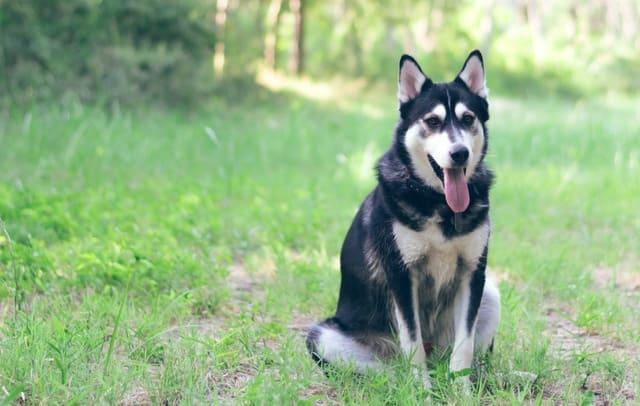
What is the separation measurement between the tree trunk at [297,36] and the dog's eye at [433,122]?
17.2 metres

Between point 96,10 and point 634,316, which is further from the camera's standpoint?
point 96,10

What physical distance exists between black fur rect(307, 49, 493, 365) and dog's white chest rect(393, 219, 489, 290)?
0.03 metres

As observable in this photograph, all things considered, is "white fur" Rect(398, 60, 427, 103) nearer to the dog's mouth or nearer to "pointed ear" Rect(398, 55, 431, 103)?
"pointed ear" Rect(398, 55, 431, 103)

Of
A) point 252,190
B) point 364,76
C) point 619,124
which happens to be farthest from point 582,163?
point 364,76

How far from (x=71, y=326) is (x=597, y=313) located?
9.49 feet

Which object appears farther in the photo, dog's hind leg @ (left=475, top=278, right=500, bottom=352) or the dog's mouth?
dog's hind leg @ (left=475, top=278, right=500, bottom=352)

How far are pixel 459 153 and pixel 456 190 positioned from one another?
0.64ft

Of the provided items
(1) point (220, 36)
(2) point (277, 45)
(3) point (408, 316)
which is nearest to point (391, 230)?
(3) point (408, 316)

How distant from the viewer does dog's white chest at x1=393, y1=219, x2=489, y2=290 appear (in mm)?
3533

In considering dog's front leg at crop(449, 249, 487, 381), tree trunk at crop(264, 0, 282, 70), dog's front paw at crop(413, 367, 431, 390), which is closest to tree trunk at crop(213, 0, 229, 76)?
tree trunk at crop(264, 0, 282, 70)

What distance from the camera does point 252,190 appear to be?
Result: 823 cm

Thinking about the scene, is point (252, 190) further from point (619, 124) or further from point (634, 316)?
point (619, 124)

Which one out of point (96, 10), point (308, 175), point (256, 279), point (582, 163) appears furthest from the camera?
point (96, 10)

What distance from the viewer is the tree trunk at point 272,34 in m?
20.0
